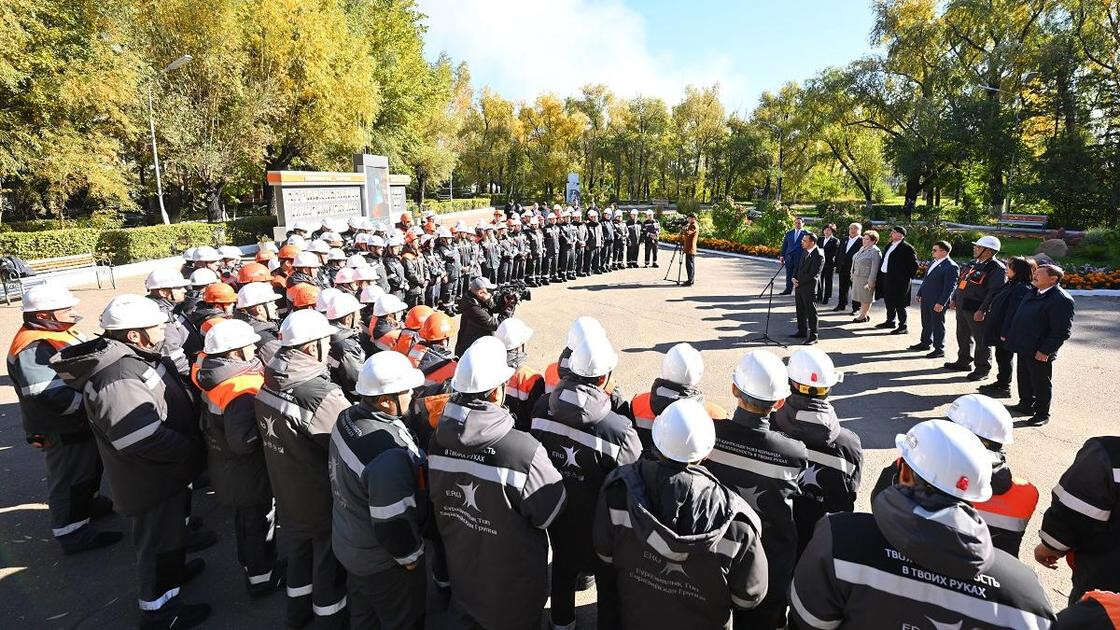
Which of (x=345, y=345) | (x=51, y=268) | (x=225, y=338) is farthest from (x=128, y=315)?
(x=51, y=268)

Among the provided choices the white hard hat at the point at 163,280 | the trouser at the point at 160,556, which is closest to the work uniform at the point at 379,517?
the trouser at the point at 160,556

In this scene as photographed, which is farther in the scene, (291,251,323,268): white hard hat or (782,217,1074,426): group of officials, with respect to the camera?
(291,251,323,268): white hard hat

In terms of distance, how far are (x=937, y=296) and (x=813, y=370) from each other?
22.1ft

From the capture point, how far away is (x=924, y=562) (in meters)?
1.81

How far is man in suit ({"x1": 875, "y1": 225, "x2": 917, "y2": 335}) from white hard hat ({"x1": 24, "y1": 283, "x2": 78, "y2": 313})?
10947 mm

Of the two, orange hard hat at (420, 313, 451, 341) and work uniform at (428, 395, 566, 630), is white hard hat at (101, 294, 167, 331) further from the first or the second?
work uniform at (428, 395, 566, 630)

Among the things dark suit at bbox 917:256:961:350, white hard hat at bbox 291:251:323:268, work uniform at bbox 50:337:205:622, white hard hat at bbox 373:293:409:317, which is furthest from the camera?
dark suit at bbox 917:256:961:350

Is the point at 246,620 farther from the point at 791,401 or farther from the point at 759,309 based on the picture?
the point at 759,309

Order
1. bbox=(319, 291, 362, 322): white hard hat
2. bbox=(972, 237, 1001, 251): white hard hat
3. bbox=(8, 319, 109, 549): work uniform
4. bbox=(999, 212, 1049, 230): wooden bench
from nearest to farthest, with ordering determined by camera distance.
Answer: bbox=(8, 319, 109, 549): work uniform → bbox=(319, 291, 362, 322): white hard hat → bbox=(972, 237, 1001, 251): white hard hat → bbox=(999, 212, 1049, 230): wooden bench

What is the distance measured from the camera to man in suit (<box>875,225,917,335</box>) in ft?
31.9

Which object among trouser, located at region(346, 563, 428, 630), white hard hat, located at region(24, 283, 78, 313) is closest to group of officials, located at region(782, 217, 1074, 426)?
trouser, located at region(346, 563, 428, 630)

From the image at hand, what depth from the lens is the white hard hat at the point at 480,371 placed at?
2697 millimetres

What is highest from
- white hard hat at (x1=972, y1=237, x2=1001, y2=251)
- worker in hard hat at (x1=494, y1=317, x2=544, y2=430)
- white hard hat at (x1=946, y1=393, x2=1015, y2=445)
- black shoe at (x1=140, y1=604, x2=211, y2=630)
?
white hard hat at (x1=972, y1=237, x2=1001, y2=251)

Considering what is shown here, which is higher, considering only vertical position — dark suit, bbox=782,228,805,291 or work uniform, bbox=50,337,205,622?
dark suit, bbox=782,228,805,291
